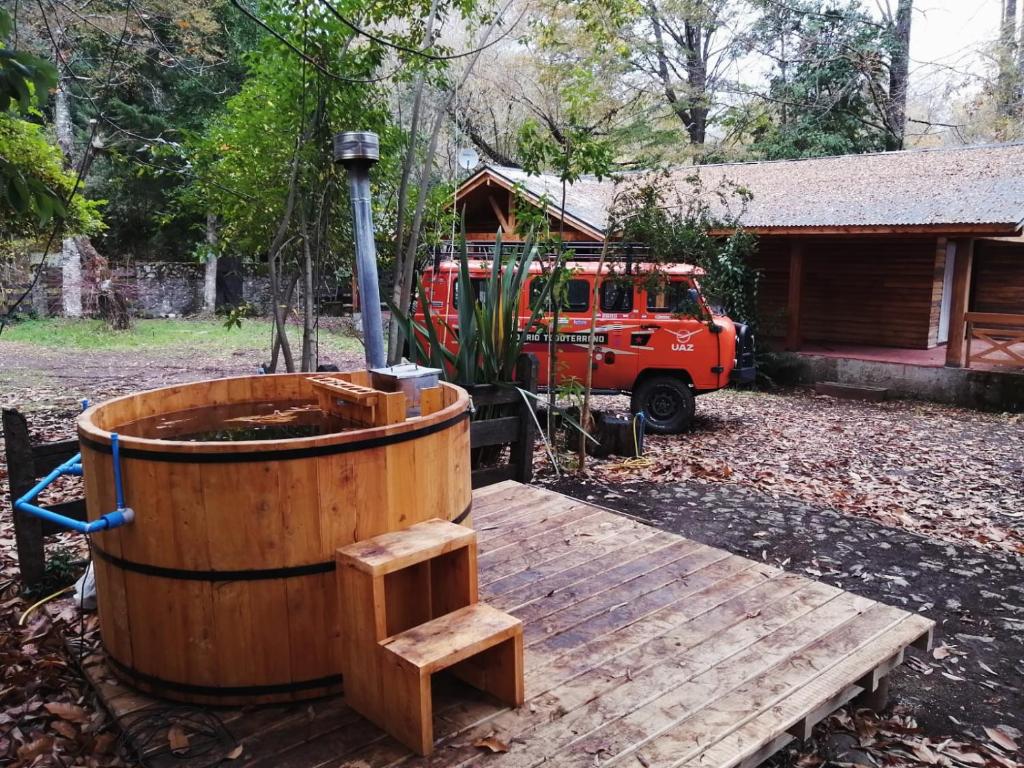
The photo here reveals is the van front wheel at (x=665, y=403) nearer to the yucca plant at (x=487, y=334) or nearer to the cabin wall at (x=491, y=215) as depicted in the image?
the yucca plant at (x=487, y=334)

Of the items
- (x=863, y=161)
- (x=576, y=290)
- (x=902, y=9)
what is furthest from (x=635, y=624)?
(x=902, y=9)

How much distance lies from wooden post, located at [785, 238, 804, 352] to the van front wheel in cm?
543

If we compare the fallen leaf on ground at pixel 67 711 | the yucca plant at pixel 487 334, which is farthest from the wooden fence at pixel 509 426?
the fallen leaf on ground at pixel 67 711

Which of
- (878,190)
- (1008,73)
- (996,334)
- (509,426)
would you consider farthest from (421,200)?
(1008,73)

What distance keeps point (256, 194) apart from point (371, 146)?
3.43 metres

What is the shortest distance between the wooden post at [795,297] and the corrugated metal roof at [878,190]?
3.02 ft

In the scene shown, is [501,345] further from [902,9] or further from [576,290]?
[902,9]

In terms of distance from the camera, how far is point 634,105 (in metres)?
24.3

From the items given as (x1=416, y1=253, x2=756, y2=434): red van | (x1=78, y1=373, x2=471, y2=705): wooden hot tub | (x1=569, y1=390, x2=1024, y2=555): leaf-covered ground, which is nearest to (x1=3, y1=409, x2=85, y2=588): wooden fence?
(x1=78, y1=373, x2=471, y2=705): wooden hot tub

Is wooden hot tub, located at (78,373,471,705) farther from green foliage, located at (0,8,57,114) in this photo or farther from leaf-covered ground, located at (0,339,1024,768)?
green foliage, located at (0,8,57,114)

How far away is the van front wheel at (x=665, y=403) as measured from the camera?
31.3 ft

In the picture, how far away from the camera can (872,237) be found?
43.4ft

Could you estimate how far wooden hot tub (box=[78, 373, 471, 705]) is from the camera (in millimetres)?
2611

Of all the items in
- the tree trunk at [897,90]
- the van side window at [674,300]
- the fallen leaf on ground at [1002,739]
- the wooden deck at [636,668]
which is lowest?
the fallen leaf on ground at [1002,739]
